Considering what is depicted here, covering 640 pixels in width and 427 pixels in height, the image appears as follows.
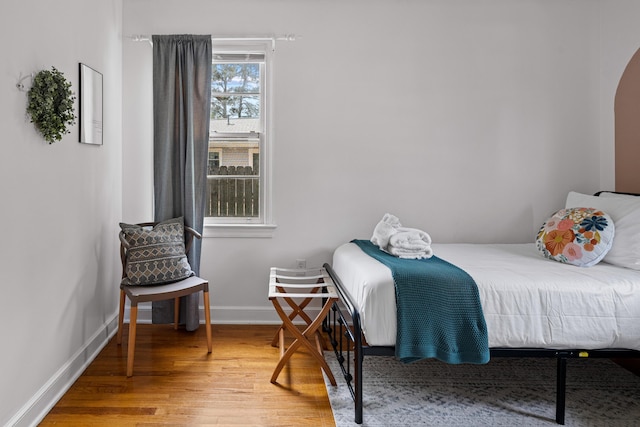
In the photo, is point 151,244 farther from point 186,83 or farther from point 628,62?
point 628,62

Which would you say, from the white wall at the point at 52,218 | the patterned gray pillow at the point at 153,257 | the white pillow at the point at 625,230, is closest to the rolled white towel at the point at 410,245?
the white pillow at the point at 625,230

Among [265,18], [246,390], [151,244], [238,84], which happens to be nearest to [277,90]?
[238,84]

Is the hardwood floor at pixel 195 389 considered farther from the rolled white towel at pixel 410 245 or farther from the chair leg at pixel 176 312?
the rolled white towel at pixel 410 245

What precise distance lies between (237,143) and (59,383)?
2105mm

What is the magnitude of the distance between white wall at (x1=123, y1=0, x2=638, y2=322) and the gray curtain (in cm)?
21

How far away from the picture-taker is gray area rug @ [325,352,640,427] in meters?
2.24

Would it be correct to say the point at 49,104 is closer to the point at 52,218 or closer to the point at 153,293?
the point at 52,218

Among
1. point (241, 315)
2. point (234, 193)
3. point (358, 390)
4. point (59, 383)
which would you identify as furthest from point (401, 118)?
point (59, 383)

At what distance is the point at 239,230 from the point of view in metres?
3.58

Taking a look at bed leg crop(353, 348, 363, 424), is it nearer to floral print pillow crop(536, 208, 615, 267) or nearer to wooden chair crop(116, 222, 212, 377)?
wooden chair crop(116, 222, 212, 377)

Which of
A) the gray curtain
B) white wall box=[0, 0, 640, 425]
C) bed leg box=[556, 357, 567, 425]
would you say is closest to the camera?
bed leg box=[556, 357, 567, 425]

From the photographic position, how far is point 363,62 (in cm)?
352

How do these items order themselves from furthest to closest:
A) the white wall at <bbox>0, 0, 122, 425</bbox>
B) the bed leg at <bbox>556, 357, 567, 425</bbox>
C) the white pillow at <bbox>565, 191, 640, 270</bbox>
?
the white pillow at <bbox>565, 191, 640, 270</bbox> < the bed leg at <bbox>556, 357, 567, 425</bbox> < the white wall at <bbox>0, 0, 122, 425</bbox>

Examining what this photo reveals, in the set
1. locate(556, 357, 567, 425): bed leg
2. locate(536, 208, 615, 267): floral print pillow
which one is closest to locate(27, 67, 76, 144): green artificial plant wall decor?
locate(556, 357, 567, 425): bed leg
